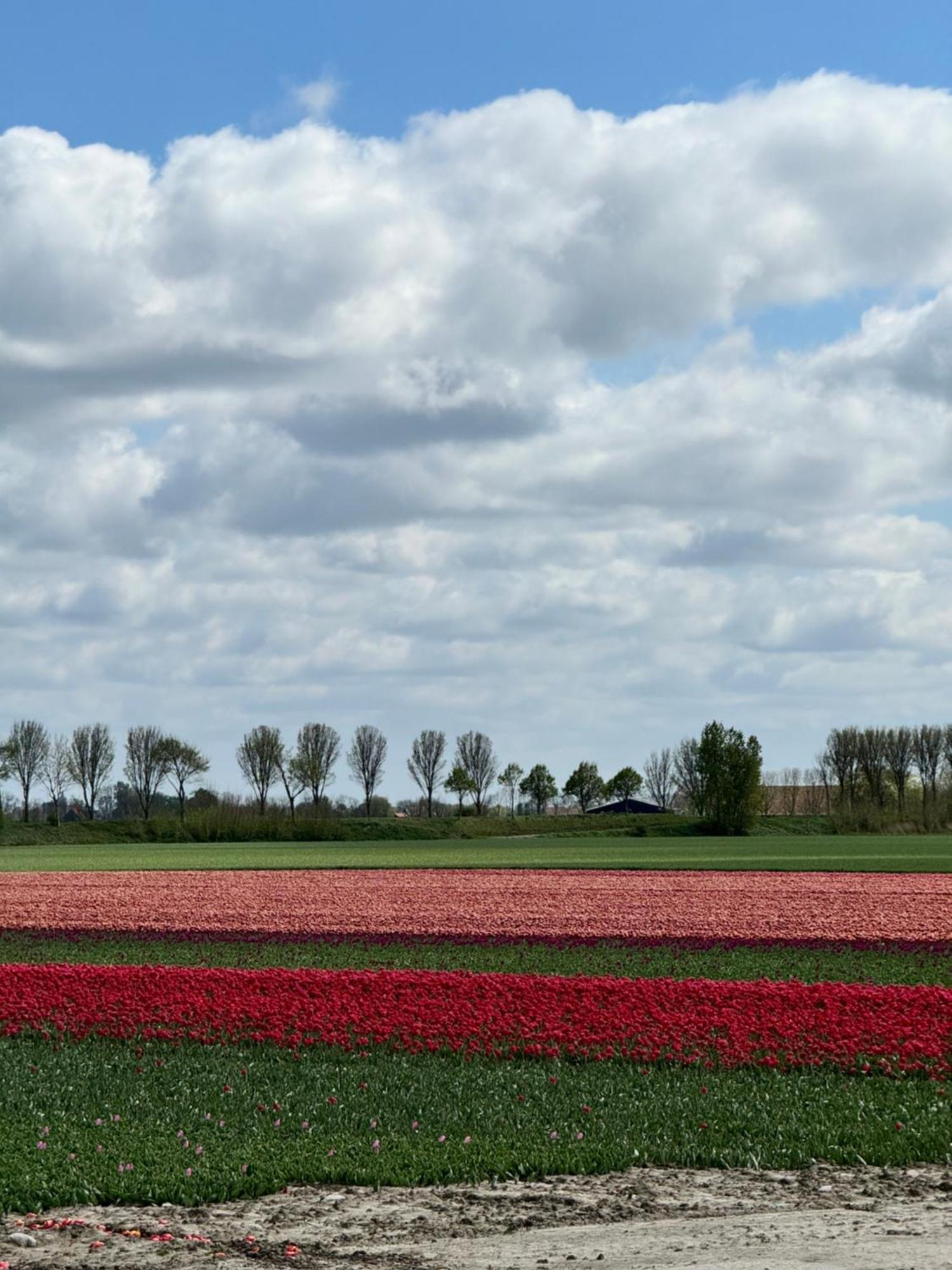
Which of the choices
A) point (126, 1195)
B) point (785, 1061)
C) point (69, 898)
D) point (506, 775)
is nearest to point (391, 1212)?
point (126, 1195)

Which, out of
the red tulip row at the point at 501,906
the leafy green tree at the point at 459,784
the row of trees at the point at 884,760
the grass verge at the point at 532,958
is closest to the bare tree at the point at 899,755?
the row of trees at the point at 884,760

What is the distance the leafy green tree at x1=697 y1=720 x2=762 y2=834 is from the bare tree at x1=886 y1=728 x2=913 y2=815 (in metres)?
35.4

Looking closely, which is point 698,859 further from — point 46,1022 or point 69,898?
point 46,1022

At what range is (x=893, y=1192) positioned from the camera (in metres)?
10.1

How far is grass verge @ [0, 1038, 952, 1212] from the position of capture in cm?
1049

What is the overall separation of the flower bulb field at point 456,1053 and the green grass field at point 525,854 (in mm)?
27685

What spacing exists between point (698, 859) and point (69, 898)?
30.7 m

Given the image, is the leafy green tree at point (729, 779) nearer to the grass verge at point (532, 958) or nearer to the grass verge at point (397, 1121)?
the grass verge at point (532, 958)

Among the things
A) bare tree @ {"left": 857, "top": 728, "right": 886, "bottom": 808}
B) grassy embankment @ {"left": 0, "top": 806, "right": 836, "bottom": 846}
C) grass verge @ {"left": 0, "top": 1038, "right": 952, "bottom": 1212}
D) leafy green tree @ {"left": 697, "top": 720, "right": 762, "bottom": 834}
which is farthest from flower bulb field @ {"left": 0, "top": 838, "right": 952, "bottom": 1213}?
bare tree @ {"left": 857, "top": 728, "right": 886, "bottom": 808}

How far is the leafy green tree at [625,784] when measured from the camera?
161 meters

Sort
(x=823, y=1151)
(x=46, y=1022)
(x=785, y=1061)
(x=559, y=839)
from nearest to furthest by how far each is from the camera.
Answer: (x=823, y=1151) < (x=785, y=1061) < (x=46, y=1022) < (x=559, y=839)

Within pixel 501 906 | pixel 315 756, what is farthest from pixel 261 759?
pixel 501 906

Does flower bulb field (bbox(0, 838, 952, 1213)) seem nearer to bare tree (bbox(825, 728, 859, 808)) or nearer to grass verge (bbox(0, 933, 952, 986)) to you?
grass verge (bbox(0, 933, 952, 986))

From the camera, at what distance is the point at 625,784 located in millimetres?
161125
